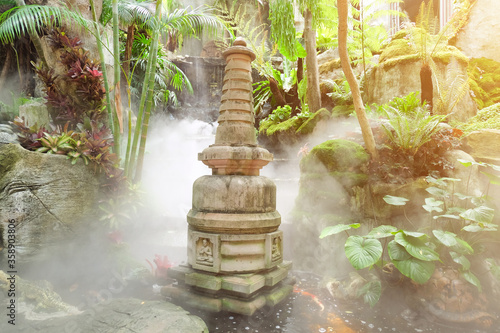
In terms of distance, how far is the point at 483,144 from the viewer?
545 cm

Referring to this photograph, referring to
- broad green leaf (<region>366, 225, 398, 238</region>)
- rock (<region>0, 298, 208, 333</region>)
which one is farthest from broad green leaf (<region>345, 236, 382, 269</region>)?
rock (<region>0, 298, 208, 333</region>)

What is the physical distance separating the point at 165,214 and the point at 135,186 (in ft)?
3.98

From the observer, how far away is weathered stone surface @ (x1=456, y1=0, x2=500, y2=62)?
10.2 m

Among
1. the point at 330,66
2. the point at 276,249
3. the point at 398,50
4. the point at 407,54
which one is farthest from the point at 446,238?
the point at 330,66

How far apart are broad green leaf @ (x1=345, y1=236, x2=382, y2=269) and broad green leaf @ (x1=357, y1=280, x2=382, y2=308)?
0.53 m

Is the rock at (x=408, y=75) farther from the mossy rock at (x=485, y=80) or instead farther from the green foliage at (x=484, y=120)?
the mossy rock at (x=485, y=80)

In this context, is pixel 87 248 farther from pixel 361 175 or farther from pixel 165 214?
pixel 361 175

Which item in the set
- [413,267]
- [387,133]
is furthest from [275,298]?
[387,133]

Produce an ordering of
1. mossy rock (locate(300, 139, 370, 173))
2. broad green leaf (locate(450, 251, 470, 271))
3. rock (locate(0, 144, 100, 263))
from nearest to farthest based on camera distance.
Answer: broad green leaf (locate(450, 251, 470, 271))
rock (locate(0, 144, 100, 263))
mossy rock (locate(300, 139, 370, 173))

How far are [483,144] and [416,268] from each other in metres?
3.80

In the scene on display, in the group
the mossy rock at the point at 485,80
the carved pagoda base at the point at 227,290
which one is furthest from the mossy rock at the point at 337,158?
the mossy rock at the point at 485,80

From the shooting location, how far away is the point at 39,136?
4875 millimetres

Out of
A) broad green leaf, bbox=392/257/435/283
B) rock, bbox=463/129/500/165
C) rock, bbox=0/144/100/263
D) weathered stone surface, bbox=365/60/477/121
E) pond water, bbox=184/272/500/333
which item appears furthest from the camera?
weathered stone surface, bbox=365/60/477/121

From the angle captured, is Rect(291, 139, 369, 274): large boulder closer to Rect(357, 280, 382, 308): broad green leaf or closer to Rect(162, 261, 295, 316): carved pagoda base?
Rect(357, 280, 382, 308): broad green leaf
